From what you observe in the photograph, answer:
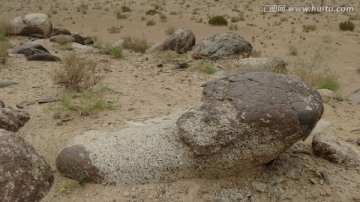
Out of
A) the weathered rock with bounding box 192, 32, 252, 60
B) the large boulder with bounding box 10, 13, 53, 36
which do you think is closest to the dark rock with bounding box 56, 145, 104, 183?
the weathered rock with bounding box 192, 32, 252, 60

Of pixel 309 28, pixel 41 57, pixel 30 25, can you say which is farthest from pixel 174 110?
pixel 309 28

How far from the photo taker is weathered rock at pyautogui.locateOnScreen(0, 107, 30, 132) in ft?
12.5

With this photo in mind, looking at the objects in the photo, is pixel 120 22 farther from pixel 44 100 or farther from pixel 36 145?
pixel 36 145

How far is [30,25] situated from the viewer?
10.0 metres

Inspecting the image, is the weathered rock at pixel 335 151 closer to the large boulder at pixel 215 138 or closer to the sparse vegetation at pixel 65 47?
the large boulder at pixel 215 138

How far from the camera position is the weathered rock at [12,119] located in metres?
3.82

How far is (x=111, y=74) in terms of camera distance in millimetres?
6273

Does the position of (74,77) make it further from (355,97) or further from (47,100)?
(355,97)

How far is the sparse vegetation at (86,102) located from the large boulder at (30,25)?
18.7ft

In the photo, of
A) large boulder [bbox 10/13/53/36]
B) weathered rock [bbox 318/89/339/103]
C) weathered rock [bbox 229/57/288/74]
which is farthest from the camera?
large boulder [bbox 10/13/53/36]

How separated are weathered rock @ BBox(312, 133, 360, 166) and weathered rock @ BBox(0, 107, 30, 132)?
9.58 ft

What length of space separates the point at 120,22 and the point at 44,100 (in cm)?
1068

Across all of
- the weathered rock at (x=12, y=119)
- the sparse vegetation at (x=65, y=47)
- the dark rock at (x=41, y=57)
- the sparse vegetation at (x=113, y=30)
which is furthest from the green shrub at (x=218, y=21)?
the weathered rock at (x=12, y=119)

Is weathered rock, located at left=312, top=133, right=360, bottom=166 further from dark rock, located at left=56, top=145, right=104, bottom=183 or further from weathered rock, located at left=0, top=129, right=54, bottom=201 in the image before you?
weathered rock, located at left=0, top=129, right=54, bottom=201
